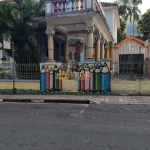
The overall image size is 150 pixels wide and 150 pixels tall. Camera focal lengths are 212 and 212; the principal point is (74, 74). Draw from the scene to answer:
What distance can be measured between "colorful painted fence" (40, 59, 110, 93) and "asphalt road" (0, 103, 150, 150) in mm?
3342

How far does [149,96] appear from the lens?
10.1 metres

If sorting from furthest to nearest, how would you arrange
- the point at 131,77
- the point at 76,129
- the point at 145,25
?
the point at 145,25 < the point at 131,77 < the point at 76,129

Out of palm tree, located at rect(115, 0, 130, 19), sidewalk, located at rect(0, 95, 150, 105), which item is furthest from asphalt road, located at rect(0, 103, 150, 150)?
palm tree, located at rect(115, 0, 130, 19)

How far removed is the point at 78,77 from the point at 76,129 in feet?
19.1

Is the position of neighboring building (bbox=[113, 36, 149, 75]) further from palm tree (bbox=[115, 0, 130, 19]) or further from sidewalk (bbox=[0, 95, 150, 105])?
palm tree (bbox=[115, 0, 130, 19])

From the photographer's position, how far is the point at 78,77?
35.8ft

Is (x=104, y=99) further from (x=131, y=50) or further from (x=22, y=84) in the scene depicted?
(x=131, y=50)

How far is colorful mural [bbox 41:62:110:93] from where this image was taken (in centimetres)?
1064

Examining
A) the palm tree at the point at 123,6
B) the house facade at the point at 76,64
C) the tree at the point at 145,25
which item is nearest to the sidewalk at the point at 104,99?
the house facade at the point at 76,64

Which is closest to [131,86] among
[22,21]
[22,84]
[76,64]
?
[76,64]

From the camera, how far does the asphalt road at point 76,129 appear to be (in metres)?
4.11

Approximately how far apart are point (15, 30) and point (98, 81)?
18.8ft

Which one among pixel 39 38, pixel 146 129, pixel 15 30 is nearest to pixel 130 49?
pixel 39 38

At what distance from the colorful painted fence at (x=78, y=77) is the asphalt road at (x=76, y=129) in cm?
334
